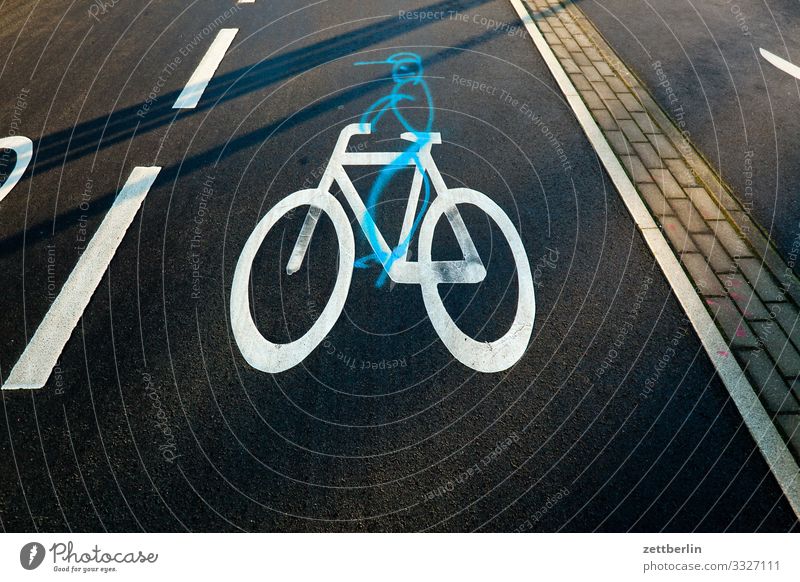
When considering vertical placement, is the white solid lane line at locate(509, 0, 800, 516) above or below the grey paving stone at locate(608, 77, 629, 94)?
below

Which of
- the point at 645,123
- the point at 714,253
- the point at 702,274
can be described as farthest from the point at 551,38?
the point at 702,274

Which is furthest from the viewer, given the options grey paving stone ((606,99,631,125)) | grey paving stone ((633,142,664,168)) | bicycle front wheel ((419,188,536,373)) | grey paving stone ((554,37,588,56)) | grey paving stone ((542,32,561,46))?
grey paving stone ((542,32,561,46))

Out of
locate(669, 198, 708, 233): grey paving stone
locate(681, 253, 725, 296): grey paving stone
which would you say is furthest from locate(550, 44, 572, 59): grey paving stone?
locate(681, 253, 725, 296): grey paving stone

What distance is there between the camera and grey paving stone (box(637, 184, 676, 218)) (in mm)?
4055

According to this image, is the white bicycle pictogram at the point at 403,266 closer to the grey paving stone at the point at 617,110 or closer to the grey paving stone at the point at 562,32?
the grey paving stone at the point at 617,110

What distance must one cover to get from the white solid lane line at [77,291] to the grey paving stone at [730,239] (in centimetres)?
510

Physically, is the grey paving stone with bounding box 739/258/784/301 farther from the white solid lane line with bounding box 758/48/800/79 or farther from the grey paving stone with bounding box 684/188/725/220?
the white solid lane line with bounding box 758/48/800/79

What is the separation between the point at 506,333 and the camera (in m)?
3.29

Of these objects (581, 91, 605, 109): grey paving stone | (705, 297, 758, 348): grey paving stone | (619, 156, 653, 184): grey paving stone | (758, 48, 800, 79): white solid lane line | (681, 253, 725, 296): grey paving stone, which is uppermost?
(581, 91, 605, 109): grey paving stone

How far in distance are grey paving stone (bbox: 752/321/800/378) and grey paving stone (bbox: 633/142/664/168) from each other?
6.27 ft

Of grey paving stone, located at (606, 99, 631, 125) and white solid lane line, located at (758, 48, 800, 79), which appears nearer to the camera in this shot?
grey paving stone, located at (606, 99, 631, 125)

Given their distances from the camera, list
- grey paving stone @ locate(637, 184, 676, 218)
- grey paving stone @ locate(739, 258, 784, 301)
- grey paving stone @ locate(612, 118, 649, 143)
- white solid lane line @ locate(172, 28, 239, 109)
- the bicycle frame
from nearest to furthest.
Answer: grey paving stone @ locate(739, 258, 784, 301) < the bicycle frame < grey paving stone @ locate(637, 184, 676, 218) < grey paving stone @ locate(612, 118, 649, 143) < white solid lane line @ locate(172, 28, 239, 109)

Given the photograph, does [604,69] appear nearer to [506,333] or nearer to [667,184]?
[667,184]

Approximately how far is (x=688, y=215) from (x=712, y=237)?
293mm
